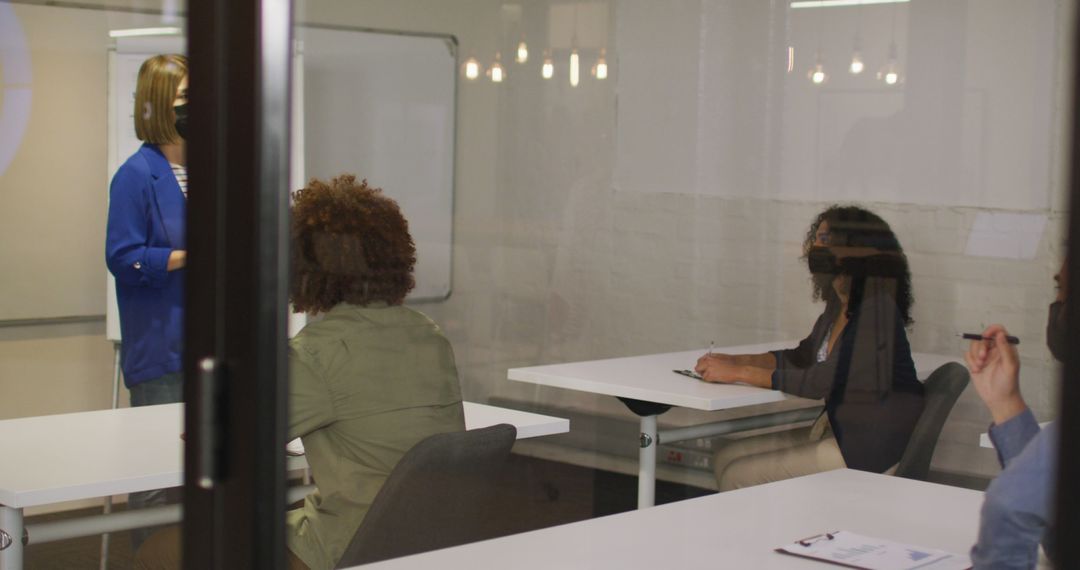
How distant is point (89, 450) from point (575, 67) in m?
1.13

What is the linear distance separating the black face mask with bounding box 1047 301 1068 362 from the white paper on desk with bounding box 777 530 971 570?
36 centimetres

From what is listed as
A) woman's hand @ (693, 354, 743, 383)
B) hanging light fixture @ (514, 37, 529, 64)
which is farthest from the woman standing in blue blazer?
woman's hand @ (693, 354, 743, 383)

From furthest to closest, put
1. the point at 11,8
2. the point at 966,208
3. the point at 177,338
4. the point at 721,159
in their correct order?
the point at 721,159
the point at 11,8
the point at 177,338
the point at 966,208

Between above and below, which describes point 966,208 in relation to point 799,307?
above

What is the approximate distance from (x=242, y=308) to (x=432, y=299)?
1.36 ft

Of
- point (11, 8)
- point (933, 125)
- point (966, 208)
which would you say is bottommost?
point (966, 208)

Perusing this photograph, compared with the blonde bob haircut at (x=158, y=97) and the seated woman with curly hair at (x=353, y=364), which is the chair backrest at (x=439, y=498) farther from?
the blonde bob haircut at (x=158, y=97)

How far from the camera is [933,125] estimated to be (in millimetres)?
1828

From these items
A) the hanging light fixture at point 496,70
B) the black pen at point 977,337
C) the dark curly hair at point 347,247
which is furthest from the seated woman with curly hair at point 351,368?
→ the black pen at point 977,337

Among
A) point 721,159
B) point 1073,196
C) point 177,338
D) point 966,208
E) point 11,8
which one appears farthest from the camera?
point 721,159

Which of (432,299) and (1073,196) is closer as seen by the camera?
(1073,196)

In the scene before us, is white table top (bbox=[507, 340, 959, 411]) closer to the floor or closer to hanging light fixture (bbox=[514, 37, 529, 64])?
the floor

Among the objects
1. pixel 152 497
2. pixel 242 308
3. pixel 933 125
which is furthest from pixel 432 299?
pixel 933 125

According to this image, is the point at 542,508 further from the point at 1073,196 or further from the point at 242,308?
the point at 1073,196
